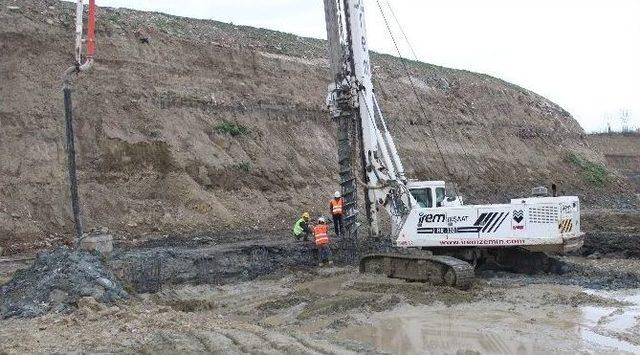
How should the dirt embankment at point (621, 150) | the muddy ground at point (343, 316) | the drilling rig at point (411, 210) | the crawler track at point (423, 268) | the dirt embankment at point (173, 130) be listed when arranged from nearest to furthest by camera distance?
1. the muddy ground at point (343, 316)
2. the crawler track at point (423, 268)
3. the drilling rig at point (411, 210)
4. the dirt embankment at point (173, 130)
5. the dirt embankment at point (621, 150)

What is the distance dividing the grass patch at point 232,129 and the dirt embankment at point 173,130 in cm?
5

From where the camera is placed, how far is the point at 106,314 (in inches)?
390

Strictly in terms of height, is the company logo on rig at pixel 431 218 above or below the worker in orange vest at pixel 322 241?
above

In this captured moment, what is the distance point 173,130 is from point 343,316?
47.5 ft

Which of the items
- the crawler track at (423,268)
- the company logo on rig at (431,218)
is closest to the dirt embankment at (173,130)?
the crawler track at (423,268)

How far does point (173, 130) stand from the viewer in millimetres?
23766

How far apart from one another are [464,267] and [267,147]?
14.5 metres

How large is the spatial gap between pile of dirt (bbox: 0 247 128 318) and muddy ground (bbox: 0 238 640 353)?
1.14ft

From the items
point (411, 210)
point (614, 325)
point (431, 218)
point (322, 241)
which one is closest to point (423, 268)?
point (431, 218)

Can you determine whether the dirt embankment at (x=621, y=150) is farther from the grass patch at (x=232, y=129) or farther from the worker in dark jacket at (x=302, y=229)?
the worker in dark jacket at (x=302, y=229)

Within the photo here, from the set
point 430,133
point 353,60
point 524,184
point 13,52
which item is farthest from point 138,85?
point 524,184

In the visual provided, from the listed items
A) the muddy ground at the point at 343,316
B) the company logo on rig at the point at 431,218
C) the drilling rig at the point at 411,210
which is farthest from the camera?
the company logo on rig at the point at 431,218

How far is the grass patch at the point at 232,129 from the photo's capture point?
25422 millimetres

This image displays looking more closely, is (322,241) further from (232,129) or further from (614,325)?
(232,129)
